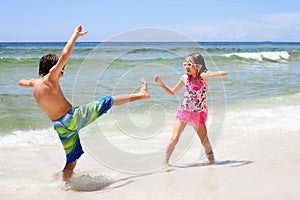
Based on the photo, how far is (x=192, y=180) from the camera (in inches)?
158

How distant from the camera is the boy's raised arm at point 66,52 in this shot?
3.44 m

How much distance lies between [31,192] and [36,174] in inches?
26.7

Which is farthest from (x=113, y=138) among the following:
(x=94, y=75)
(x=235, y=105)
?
(x=94, y=75)

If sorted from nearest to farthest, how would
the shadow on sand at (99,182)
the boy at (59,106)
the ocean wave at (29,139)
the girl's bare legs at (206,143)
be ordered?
the boy at (59,106)
the shadow on sand at (99,182)
the girl's bare legs at (206,143)
the ocean wave at (29,139)

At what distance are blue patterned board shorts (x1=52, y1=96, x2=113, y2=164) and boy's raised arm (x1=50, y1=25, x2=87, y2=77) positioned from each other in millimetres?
431

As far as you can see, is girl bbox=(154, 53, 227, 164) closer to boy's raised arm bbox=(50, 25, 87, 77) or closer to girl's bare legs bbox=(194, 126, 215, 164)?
girl's bare legs bbox=(194, 126, 215, 164)

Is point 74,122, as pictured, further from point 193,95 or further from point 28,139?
point 28,139

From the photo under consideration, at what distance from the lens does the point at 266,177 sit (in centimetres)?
404

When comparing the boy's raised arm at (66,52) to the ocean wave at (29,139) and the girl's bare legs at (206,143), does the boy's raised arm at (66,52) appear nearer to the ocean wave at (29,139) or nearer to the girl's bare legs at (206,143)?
the girl's bare legs at (206,143)

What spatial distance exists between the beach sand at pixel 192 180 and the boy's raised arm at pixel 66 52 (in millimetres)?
1170

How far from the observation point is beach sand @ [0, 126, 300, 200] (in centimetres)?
362

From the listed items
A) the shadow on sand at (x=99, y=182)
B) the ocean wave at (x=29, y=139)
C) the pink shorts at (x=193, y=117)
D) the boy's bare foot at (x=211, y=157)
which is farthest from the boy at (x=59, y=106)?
the ocean wave at (x=29, y=139)

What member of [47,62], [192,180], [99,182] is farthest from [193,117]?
[47,62]

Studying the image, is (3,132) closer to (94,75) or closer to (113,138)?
(113,138)
